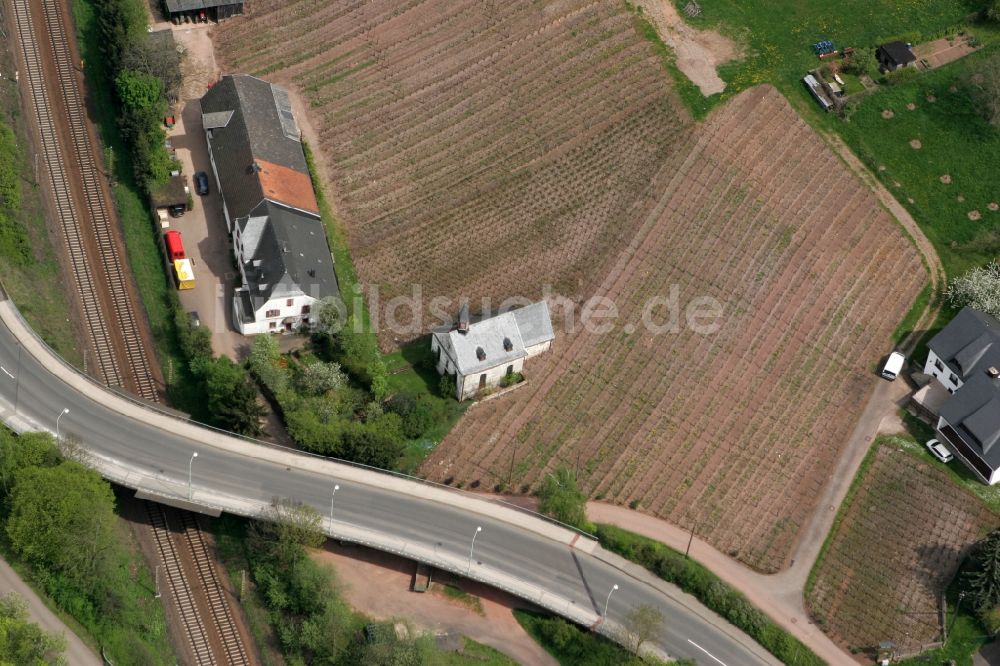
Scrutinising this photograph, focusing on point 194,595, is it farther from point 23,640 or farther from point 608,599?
point 608,599

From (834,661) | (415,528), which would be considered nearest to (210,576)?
(415,528)

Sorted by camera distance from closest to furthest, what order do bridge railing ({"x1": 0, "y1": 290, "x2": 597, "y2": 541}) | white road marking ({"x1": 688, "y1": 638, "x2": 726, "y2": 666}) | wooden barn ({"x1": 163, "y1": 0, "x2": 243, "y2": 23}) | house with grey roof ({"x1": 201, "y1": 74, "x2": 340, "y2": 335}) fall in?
white road marking ({"x1": 688, "y1": 638, "x2": 726, "y2": 666}) → bridge railing ({"x1": 0, "y1": 290, "x2": 597, "y2": 541}) → house with grey roof ({"x1": 201, "y1": 74, "x2": 340, "y2": 335}) → wooden barn ({"x1": 163, "y1": 0, "x2": 243, "y2": 23})

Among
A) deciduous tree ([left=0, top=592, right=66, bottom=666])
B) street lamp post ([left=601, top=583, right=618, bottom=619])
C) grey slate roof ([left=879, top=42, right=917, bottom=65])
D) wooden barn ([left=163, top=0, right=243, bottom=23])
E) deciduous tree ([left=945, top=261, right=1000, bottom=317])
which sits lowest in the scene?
street lamp post ([left=601, top=583, right=618, bottom=619])

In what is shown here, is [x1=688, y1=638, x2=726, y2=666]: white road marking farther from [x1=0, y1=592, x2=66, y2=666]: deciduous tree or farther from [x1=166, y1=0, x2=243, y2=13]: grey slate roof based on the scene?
[x1=166, y1=0, x2=243, y2=13]: grey slate roof

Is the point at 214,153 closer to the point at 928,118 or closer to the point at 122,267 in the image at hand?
the point at 122,267

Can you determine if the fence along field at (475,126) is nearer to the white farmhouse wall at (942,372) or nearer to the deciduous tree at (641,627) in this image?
the white farmhouse wall at (942,372)

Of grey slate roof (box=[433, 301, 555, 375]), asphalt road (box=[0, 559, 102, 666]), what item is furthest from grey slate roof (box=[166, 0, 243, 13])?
asphalt road (box=[0, 559, 102, 666])

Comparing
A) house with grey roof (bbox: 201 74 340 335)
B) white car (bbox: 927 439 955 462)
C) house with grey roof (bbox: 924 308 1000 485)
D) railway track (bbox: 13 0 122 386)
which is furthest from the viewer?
white car (bbox: 927 439 955 462)

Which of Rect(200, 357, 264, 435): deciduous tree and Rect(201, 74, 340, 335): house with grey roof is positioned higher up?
Rect(201, 74, 340, 335): house with grey roof

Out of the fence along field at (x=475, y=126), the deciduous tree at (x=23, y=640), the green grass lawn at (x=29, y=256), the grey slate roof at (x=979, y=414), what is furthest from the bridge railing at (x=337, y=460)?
the grey slate roof at (x=979, y=414)
